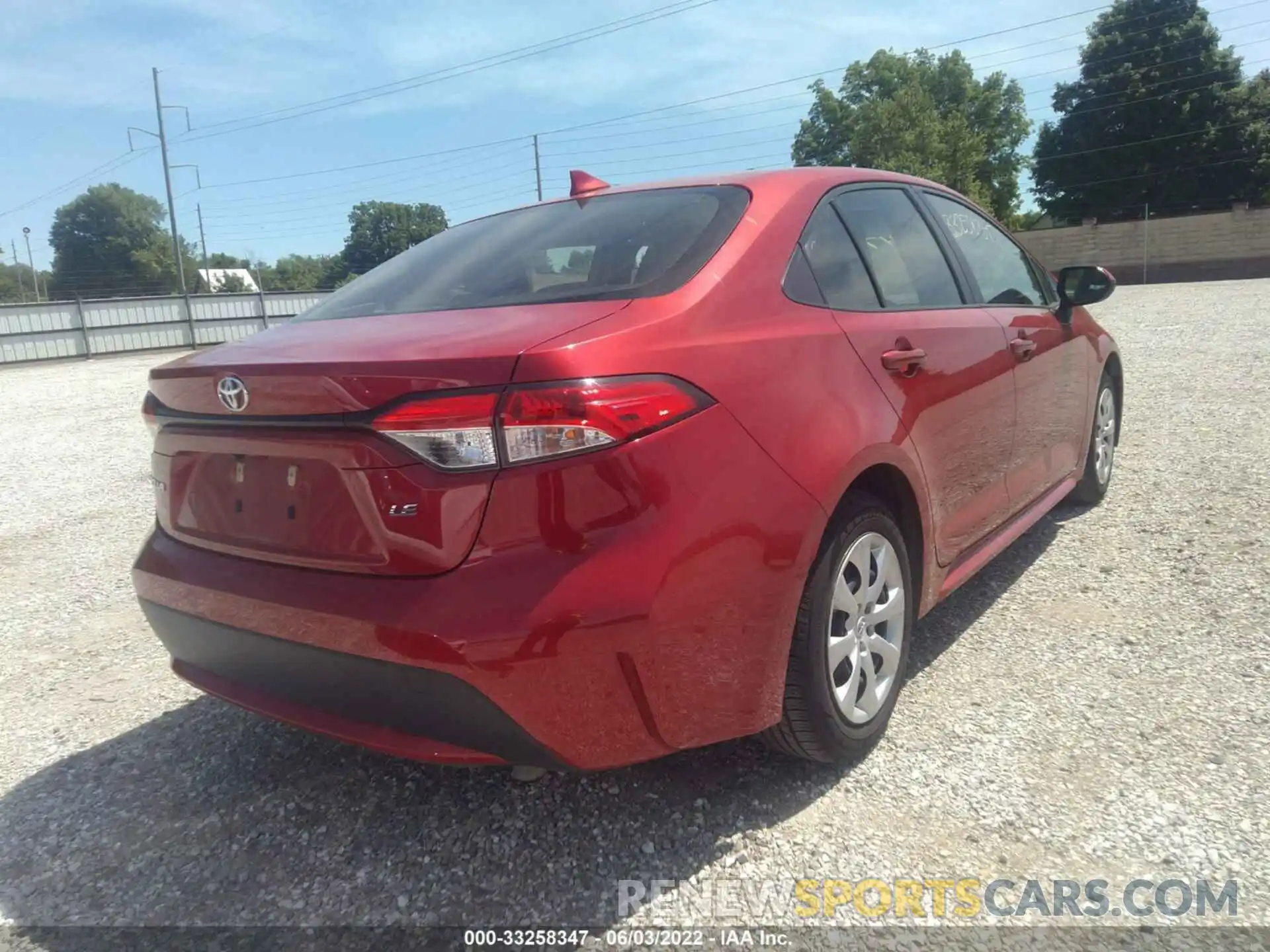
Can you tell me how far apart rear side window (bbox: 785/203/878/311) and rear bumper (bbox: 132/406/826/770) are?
70cm

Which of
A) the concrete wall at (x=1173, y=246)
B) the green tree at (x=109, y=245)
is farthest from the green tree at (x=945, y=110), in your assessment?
the green tree at (x=109, y=245)

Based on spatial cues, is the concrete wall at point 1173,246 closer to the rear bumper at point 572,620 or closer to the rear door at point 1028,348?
the rear door at point 1028,348

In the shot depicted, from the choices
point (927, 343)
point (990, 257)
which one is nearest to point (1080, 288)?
point (990, 257)

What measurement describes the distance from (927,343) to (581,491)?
1.47 m

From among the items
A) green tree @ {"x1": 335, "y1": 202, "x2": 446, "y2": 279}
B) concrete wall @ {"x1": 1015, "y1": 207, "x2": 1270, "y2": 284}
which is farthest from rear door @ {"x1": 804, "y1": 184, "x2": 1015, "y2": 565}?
green tree @ {"x1": 335, "y1": 202, "x2": 446, "y2": 279}

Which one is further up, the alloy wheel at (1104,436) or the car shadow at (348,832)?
the alloy wheel at (1104,436)

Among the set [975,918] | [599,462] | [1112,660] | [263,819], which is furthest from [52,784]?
[1112,660]

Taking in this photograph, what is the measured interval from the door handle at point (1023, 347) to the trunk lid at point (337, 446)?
1.96 meters

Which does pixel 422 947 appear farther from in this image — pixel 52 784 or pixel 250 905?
pixel 52 784

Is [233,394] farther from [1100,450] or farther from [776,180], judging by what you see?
[1100,450]

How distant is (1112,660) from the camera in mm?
3057

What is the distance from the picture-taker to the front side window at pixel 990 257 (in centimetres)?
346

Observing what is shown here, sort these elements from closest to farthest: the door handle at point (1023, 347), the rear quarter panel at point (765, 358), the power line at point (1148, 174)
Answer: the rear quarter panel at point (765, 358), the door handle at point (1023, 347), the power line at point (1148, 174)

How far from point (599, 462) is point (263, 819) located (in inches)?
57.5
